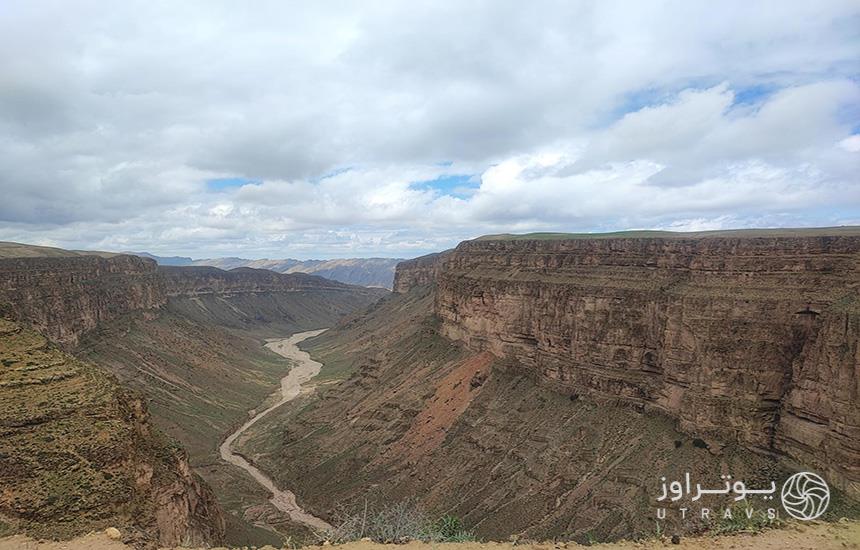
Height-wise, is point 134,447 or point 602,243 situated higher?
point 602,243

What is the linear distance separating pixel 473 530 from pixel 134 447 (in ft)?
91.0

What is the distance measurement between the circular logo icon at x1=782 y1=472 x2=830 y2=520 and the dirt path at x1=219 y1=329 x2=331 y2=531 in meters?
39.9

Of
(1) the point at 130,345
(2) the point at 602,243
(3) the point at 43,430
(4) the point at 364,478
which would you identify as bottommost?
(4) the point at 364,478

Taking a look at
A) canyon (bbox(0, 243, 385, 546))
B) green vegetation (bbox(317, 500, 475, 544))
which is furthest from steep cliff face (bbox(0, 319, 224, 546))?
green vegetation (bbox(317, 500, 475, 544))

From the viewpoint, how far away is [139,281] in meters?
143

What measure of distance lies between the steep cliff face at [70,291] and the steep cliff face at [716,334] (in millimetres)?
64411

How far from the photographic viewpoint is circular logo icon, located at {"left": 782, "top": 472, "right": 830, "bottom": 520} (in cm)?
3625

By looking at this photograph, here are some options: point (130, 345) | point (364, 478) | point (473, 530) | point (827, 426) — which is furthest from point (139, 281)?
point (827, 426)

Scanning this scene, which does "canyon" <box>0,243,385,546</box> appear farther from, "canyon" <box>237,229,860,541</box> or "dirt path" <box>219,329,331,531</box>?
"canyon" <box>237,229,860,541</box>

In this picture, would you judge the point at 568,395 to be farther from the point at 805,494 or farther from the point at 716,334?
the point at 805,494

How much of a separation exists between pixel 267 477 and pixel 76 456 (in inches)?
1814

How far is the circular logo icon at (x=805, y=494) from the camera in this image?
119ft

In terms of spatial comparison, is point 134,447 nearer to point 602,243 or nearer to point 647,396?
point 647,396

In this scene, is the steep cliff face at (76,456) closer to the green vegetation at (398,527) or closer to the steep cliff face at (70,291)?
the green vegetation at (398,527)
